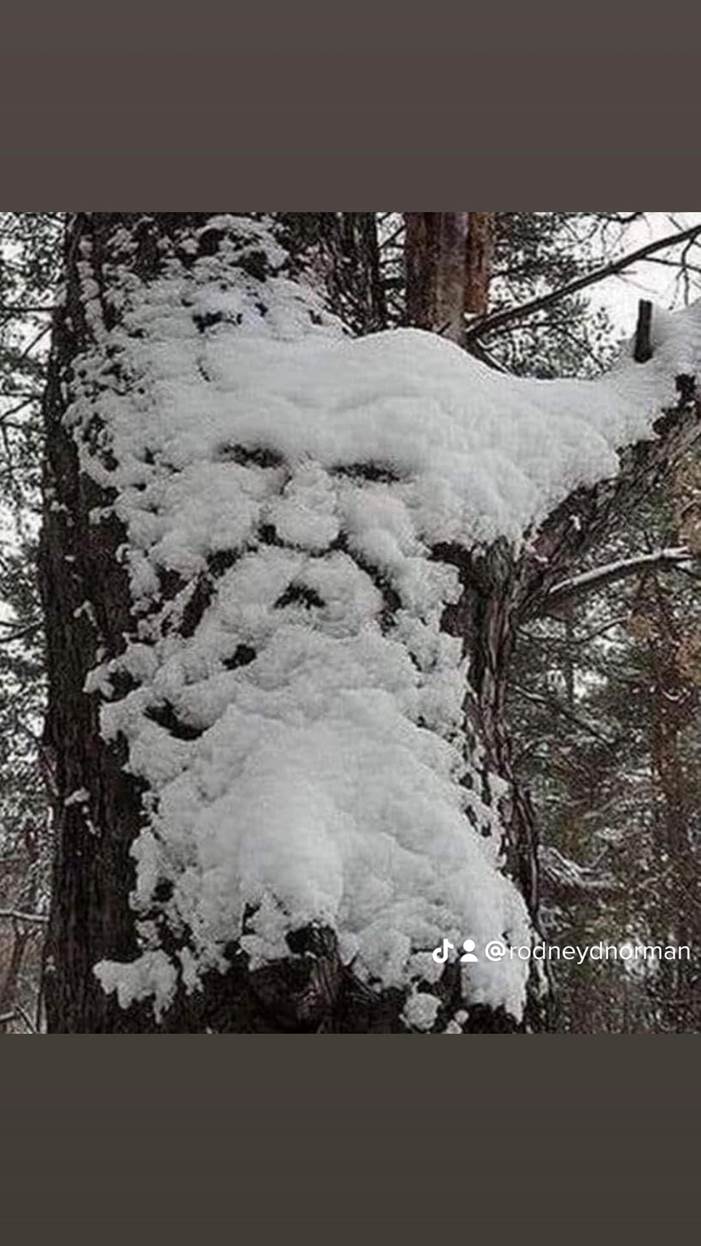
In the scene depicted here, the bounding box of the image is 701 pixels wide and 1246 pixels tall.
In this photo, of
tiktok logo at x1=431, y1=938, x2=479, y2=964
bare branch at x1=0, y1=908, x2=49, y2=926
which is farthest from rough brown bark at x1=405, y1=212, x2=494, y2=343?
bare branch at x1=0, y1=908, x2=49, y2=926

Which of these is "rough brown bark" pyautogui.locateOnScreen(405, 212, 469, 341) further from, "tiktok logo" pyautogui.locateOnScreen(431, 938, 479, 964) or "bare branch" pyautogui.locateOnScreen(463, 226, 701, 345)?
"tiktok logo" pyautogui.locateOnScreen(431, 938, 479, 964)

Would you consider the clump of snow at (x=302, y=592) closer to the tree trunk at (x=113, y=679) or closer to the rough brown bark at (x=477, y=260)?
the tree trunk at (x=113, y=679)

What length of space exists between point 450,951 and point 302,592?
290mm

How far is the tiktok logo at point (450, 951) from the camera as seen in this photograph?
698mm

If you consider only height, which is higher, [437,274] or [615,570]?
[437,274]

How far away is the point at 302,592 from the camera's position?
83 cm

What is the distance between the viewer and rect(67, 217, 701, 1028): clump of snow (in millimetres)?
708

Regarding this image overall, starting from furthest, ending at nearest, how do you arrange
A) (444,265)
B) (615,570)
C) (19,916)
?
(19,916) → (615,570) → (444,265)

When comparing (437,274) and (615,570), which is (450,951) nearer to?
(437,274)

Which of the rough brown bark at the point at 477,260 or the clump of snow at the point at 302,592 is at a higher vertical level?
the rough brown bark at the point at 477,260

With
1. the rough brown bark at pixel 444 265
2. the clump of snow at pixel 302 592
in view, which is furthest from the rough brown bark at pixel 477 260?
the clump of snow at pixel 302 592

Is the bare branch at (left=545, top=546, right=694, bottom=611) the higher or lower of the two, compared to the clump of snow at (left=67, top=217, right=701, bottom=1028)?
higher

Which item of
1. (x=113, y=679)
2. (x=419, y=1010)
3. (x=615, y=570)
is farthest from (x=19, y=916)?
(x=419, y=1010)

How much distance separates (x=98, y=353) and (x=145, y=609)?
1.00 ft
